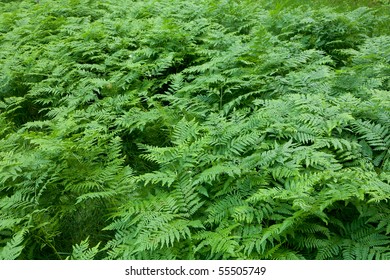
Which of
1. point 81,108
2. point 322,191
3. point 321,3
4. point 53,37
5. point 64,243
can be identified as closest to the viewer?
point 322,191

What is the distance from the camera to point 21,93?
7.04m

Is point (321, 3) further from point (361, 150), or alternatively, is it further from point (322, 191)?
point (322, 191)

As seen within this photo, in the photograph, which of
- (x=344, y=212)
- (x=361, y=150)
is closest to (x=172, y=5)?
(x=361, y=150)

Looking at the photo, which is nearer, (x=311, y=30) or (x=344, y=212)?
(x=344, y=212)

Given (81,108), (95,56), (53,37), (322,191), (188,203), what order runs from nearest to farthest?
1. (322,191)
2. (188,203)
3. (81,108)
4. (95,56)
5. (53,37)

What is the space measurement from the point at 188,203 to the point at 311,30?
473 centimetres

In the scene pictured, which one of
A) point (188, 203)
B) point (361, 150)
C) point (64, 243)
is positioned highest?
point (361, 150)

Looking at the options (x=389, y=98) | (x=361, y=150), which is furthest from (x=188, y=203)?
(x=389, y=98)

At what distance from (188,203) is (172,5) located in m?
6.03

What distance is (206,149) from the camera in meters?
4.24

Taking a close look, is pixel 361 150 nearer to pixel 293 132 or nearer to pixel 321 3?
pixel 293 132

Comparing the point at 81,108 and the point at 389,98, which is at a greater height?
the point at 389,98

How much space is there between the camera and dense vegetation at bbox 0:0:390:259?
335cm

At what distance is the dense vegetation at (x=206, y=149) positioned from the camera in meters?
3.35
